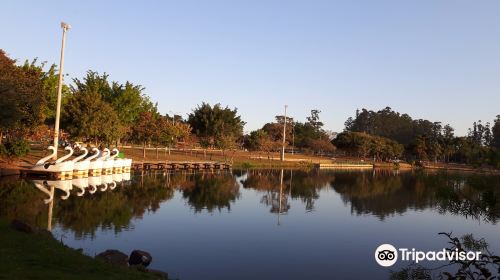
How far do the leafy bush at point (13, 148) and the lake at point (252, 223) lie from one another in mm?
5412

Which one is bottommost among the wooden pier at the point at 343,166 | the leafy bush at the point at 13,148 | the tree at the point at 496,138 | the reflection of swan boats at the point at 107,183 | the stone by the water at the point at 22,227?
the reflection of swan boats at the point at 107,183

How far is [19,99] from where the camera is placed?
28703 mm

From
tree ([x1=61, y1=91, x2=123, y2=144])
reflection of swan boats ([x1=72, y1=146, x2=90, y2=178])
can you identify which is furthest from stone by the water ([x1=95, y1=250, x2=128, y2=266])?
tree ([x1=61, y1=91, x2=123, y2=144])

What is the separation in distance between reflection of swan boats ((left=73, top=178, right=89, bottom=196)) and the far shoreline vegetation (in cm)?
521

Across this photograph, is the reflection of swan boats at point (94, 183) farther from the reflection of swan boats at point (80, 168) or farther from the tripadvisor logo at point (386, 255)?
the tripadvisor logo at point (386, 255)

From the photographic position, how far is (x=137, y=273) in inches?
394

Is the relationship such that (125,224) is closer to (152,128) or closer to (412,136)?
(152,128)

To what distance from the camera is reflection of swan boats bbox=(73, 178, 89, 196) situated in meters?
26.4

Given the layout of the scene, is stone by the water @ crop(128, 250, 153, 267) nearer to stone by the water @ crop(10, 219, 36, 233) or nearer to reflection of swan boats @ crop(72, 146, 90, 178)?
stone by the water @ crop(10, 219, 36, 233)

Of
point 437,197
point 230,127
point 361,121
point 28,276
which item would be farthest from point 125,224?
point 361,121

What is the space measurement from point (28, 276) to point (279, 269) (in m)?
7.89

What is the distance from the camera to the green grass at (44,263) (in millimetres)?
8461

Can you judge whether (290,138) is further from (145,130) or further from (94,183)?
(94,183)

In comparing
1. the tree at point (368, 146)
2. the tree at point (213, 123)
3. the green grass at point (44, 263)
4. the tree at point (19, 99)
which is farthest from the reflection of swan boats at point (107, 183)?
the tree at point (368, 146)
